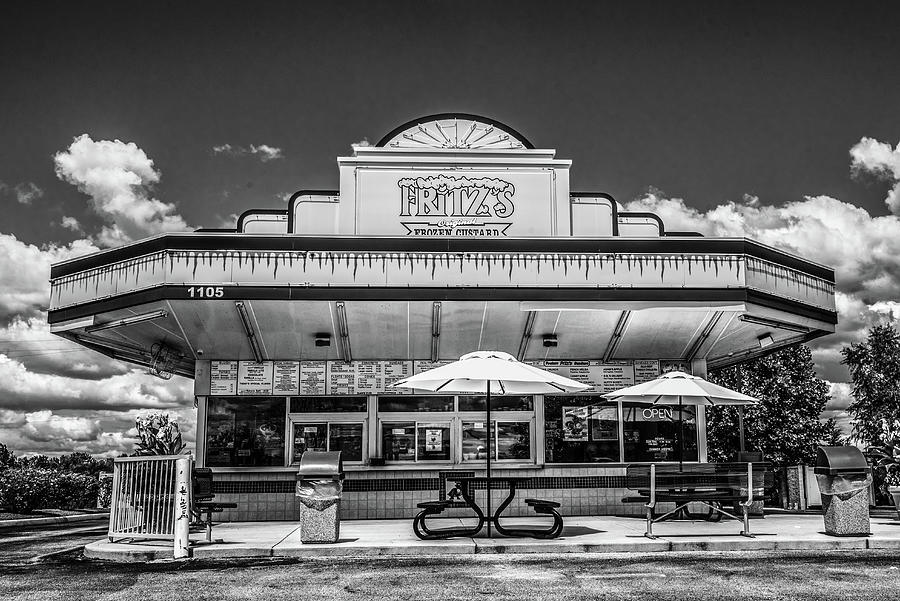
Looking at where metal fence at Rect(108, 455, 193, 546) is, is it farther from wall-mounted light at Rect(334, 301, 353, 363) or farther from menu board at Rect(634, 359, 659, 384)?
menu board at Rect(634, 359, 659, 384)

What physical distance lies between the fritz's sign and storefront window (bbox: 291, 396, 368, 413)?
3.24 metres

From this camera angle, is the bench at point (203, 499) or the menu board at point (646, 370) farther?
the menu board at point (646, 370)

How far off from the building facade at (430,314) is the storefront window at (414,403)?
0.05 metres

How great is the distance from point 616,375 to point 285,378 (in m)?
6.12

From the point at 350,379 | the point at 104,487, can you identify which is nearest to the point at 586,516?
the point at 350,379

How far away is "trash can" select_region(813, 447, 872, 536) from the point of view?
10.6 m

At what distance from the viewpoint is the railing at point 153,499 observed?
9836 millimetres

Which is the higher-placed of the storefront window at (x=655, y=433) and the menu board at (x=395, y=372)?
the menu board at (x=395, y=372)

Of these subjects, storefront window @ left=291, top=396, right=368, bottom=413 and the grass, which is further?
storefront window @ left=291, top=396, right=368, bottom=413

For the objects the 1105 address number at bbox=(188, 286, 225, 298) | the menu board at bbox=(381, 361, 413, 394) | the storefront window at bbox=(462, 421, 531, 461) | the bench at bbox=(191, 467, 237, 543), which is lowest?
the bench at bbox=(191, 467, 237, 543)

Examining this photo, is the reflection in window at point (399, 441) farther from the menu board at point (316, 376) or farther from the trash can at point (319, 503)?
the trash can at point (319, 503)

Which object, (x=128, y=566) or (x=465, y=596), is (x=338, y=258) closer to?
(x=128, y=566)

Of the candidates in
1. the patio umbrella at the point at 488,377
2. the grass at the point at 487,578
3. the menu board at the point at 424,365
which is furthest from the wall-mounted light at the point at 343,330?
the grass at the point at 487,578

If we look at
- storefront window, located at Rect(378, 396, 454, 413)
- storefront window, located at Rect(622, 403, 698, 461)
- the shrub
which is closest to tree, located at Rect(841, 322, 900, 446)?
storefront window, located at Rect(622, 403, 698, 461)
